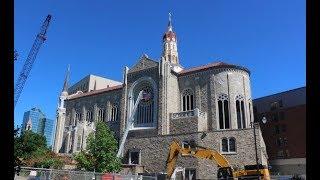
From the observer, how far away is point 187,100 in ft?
182

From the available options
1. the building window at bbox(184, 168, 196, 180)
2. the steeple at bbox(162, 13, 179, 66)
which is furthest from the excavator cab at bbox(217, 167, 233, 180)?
the steeple at bbox(162, 13, 179, 66)

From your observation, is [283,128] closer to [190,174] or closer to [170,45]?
[190,174]

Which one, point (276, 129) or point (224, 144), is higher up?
point (276, 129)

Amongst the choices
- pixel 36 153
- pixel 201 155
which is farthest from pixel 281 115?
pixel 36 153

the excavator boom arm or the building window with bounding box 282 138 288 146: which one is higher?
the building window with bounding box 282 138 288 146

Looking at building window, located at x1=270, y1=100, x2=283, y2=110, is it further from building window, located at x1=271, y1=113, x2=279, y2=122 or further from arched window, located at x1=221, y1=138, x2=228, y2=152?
arched window, located at x1=221, y1=138, x2=228, y2=152

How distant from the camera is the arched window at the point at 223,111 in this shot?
51312 mm

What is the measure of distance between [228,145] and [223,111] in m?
6.99

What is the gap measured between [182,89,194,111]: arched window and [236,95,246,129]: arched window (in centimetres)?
701

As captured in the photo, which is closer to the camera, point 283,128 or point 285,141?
point 285,141

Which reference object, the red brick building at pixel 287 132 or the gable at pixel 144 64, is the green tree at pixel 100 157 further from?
Answer: the red brick building at pixel 287 132

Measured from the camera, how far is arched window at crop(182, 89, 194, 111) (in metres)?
54.9

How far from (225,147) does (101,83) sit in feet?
180

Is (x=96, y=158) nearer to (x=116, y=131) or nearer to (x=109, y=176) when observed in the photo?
(x=109, y=176)
